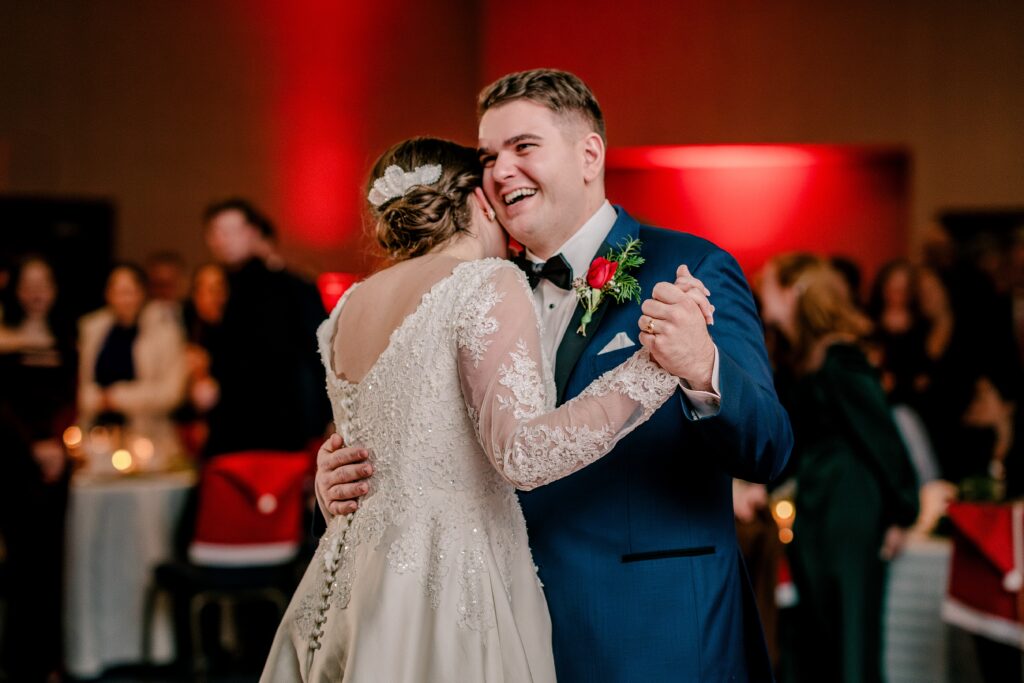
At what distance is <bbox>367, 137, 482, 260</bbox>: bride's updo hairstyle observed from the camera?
6.68ft

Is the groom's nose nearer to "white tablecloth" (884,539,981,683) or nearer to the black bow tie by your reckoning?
the black bow tie

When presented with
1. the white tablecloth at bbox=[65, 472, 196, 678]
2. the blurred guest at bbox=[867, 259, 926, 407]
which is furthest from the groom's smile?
the white tablecloth at bbox=[65, 472, 196, 678]

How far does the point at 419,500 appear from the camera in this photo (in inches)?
76.2

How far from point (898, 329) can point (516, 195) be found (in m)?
3.72

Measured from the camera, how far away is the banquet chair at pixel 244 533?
15.8 feet

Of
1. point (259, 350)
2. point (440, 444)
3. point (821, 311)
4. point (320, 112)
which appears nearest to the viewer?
point (440, 444)

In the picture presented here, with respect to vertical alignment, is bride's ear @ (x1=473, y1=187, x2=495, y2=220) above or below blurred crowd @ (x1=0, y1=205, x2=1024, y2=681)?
above

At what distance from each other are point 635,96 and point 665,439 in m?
7.55

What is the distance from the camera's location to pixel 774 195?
9508mm

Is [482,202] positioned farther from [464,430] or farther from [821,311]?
[821,311]

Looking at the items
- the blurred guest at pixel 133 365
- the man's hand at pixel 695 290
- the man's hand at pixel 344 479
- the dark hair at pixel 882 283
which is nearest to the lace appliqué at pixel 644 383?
the man's hand at pixel 695 290

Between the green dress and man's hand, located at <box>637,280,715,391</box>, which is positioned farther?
the green dress

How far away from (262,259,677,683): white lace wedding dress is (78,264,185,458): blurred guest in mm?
4188

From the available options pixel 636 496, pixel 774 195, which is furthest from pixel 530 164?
pixel 774 195
